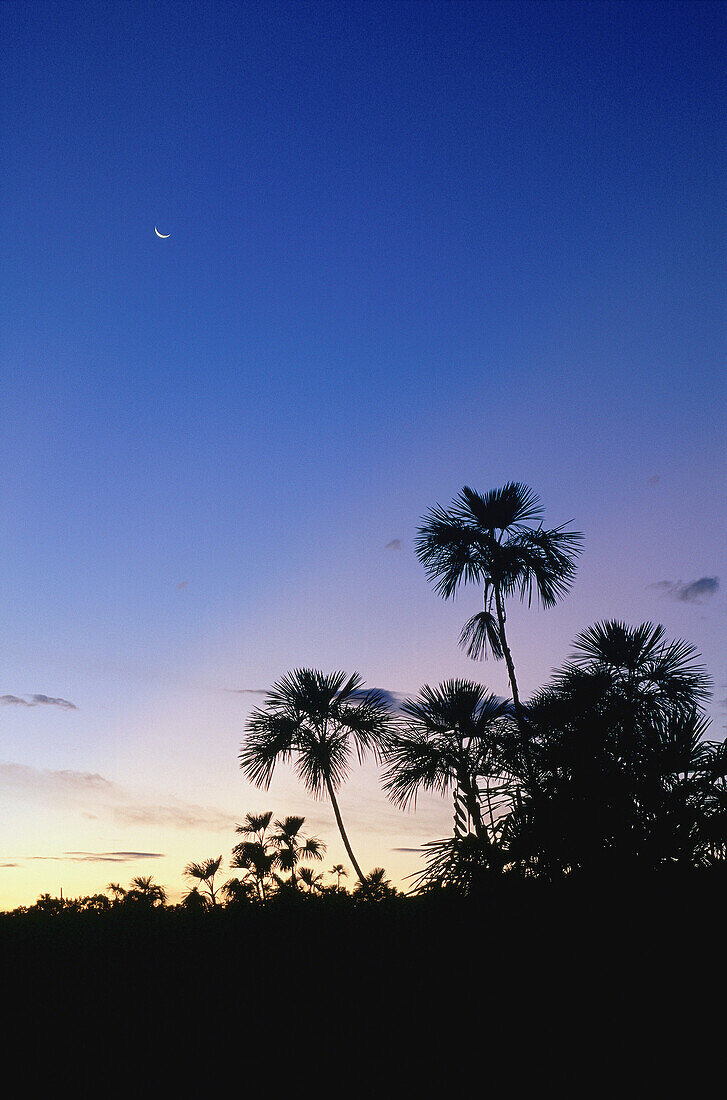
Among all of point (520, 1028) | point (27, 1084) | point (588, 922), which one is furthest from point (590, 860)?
point (27, 1084)

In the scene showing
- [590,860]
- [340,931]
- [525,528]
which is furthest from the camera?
[525,528]

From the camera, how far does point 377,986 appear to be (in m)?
10.4

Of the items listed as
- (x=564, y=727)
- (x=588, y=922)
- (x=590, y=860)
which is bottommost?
(x=588, y=922)

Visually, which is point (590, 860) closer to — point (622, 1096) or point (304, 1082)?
point (622, 1096)

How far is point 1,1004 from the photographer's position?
32.3 ft

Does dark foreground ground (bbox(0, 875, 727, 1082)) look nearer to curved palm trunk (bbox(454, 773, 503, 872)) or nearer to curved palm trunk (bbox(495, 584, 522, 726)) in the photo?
curved palm trunk (bbox(454, 773, 503, 872))

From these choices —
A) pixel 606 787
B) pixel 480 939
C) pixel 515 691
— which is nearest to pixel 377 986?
pixel 480 939

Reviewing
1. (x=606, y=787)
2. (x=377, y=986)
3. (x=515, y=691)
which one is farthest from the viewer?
(x=515, y=691)

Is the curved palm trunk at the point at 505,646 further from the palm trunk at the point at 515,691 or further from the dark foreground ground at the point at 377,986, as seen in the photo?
the dark foreground ground at the point at 377,986

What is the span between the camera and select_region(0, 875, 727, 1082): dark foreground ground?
9258mm

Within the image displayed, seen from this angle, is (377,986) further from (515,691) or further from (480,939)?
(515,691)

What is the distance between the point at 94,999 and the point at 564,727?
9498mm

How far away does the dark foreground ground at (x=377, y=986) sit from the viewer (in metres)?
9.26

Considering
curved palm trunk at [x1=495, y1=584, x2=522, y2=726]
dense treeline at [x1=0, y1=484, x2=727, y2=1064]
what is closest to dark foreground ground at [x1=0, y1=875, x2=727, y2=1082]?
dense treeline at [x1=0, y1=484, x2=727, y2=1064]
